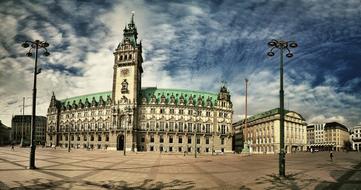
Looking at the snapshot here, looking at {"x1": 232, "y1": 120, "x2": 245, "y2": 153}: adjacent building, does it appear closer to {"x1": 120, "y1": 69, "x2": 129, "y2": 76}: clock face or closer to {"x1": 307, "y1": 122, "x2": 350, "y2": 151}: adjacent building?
{"x1": 307, "y1": 122, "x2": 350, "y2": 151}: adjacent building

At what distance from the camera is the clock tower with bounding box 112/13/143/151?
94.6 metres

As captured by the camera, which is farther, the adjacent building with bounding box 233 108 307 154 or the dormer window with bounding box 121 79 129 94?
the adjacent building with bounding box 233 108 307 154

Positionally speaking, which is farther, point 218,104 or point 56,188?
point 218,104

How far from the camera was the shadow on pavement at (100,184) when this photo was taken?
17.0 meters

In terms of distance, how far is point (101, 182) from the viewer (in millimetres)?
19156

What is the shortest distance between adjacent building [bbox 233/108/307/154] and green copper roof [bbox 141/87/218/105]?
22964 millimetres

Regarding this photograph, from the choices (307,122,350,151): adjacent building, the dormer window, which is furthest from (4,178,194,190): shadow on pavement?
(307,122,350,151): adjacent building

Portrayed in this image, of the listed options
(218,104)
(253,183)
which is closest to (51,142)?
(218,104)

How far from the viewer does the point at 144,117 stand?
98438 millimetres

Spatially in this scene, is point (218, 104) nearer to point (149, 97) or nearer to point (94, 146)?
point (149, 97)

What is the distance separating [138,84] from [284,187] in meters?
85.5

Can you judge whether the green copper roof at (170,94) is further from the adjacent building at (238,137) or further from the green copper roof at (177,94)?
the adjacent building at (238,137)

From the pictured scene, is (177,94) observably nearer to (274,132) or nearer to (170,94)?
(170,94)

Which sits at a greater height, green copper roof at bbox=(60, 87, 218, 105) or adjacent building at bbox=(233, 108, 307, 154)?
green copper roof at bbox=(60, 87, 218, 105)
